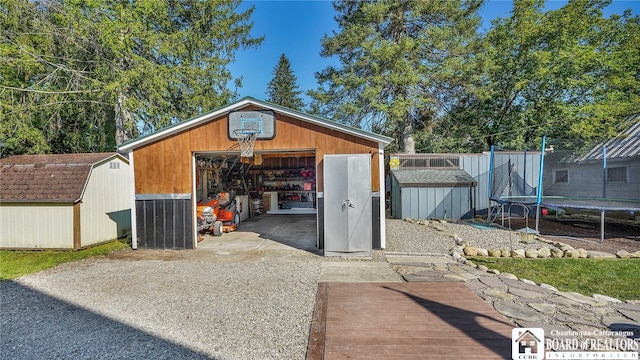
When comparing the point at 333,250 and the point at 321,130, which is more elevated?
the point at 321,130

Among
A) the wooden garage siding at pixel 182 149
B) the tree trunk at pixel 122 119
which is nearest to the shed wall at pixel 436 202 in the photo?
the wooden garage siding at pixel 182 149

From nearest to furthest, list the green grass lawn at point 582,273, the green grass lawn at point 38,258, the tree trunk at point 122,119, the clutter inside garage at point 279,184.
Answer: the green grass lawn at point 582,273 < the green grass lawn at point 38,258 < the tree trunk at point 122,119 < the clutter inside garage at point 279,184

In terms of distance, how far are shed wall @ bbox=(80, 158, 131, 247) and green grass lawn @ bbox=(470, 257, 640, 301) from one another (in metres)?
8.80

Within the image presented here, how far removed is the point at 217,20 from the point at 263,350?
15274mm

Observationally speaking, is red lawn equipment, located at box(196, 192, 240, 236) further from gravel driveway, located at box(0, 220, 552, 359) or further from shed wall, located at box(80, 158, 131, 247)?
shed wall, located at box(80, 158, 131, 247)

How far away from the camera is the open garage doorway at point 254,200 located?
7509mm

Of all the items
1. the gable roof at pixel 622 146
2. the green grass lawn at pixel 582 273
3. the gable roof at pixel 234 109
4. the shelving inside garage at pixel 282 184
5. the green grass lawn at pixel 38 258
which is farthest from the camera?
the shelving inside garage at pixel 282 184

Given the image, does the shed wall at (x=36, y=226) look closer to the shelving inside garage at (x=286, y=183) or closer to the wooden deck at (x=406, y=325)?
the wooden deck at (x=406, y=325)

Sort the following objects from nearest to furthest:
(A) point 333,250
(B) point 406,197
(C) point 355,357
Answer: (C) point 355,357, (A) point 333,250, (B) point 406,197

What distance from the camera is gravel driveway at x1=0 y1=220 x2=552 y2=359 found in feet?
8.95

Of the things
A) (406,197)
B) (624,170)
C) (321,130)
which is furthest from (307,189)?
(624,170)

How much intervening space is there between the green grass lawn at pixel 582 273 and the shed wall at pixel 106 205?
346 inches

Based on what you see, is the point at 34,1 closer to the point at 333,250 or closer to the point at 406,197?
the point at 333,250

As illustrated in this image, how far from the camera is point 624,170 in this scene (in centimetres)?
884
